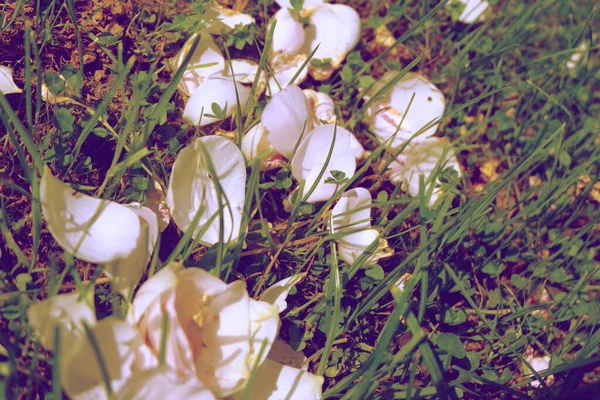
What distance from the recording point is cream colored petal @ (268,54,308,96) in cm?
89

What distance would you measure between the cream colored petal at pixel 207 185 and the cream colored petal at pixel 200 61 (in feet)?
0.64

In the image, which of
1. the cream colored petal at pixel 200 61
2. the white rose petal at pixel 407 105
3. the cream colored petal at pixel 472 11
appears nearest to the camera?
the cream colored petal at pixel 200 61

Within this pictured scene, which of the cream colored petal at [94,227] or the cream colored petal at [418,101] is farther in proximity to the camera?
the cream colored petal at [418,101]

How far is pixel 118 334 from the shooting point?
1.69 feet

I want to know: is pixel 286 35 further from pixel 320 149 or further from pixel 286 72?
pixel 320 149

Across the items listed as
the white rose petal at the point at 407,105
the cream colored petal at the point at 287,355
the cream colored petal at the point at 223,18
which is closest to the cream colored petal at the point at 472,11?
the white rose petal at the point at 407,105

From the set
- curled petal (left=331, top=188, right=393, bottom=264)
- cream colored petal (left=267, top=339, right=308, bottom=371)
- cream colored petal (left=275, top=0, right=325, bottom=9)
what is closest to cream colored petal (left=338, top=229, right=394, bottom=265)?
curled petal (left=331, top=188, right=393, bottom=264)

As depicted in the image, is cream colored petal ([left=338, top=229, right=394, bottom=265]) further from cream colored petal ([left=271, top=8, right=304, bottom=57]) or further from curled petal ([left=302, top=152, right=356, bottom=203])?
cream colored petal ([left=271, top=8, right=304, bottom=57])

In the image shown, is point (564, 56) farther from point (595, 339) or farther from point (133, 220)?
point (133, 220)

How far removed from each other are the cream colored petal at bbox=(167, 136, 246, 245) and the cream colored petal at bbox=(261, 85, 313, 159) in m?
0.08

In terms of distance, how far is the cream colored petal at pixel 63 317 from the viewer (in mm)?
514

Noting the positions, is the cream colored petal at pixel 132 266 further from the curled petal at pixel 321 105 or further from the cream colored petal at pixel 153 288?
the curled petal at pixel 321 105

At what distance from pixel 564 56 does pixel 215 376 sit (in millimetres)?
905

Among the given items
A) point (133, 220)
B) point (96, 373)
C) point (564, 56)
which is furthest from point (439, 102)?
point (96, 373)
